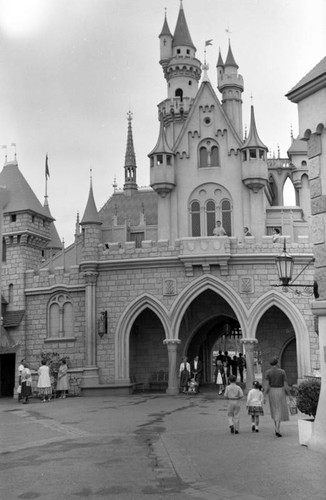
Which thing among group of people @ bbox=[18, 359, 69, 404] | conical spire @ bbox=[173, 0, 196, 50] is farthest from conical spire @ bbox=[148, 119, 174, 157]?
conical spire @ bbox=[173, 0, 196, 50]

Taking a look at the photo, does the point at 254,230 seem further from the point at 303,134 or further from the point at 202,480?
the point at 202,480

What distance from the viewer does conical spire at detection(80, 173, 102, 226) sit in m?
29.1

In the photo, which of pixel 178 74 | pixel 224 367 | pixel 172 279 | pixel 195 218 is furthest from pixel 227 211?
pixel 178 74

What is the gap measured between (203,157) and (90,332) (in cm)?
1087

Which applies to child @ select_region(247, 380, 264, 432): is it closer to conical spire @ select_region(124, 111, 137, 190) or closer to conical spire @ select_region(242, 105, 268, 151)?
conical spire @ select_region(242, 105, 268, 151)

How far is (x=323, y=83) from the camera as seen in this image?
37.0ft

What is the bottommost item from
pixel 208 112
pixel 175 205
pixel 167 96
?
pixel 175 205

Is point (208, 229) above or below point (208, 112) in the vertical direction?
below

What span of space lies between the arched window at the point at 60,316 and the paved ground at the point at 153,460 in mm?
11159

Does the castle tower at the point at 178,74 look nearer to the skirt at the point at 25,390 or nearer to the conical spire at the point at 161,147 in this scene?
the conical spire at the point at 161,147

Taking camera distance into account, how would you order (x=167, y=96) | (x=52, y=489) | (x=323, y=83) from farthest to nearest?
(x=167, y=96) → (x=323, y=83) → (x=52, y=489)

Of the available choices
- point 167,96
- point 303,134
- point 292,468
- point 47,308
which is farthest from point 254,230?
point 292,468

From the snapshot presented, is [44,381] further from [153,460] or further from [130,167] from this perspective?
[130,167]

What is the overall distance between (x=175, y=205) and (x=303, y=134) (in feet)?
68.8
